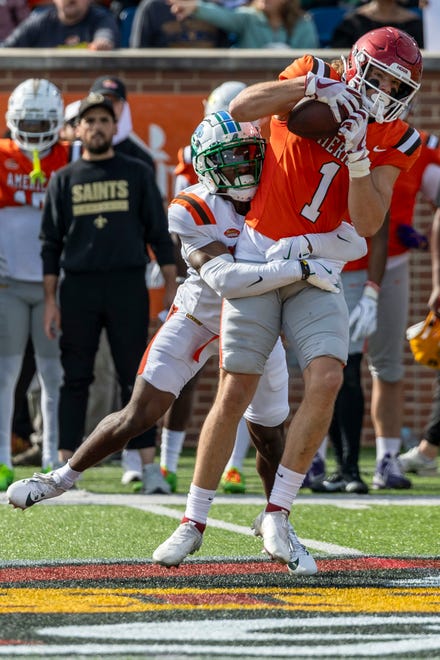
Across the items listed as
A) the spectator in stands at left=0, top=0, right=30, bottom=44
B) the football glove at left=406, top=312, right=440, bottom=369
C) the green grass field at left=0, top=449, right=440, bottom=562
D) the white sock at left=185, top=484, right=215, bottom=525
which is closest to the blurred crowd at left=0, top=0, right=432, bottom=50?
the spectator in stands at left=0, top=0, right=30, bottom=44

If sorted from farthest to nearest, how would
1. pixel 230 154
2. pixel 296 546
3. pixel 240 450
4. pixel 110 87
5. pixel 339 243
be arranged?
pixel 110 87 → pixel 240 450 → pixel 230 154 → pixel 339 243 → pixel 296 546

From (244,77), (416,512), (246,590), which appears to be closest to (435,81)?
(244,77)

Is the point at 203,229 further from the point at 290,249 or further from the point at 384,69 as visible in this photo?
the point at 384,69

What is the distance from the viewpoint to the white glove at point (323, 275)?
443 centimetres

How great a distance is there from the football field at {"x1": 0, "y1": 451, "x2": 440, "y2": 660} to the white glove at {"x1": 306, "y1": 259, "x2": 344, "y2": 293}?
923mm

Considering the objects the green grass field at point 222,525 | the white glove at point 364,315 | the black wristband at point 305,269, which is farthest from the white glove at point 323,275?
the white glove at point 364,315

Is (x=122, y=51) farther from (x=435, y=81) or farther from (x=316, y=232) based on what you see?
(x=316, y=232)

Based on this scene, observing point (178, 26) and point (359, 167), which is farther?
point (178, 26)

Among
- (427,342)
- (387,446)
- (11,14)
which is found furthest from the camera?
(11,14)

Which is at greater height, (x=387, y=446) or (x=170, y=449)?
(x=170, y=449)

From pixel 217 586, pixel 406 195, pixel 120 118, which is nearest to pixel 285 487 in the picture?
pixel 217 586

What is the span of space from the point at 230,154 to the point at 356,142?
0.55 meters

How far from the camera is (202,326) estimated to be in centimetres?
500

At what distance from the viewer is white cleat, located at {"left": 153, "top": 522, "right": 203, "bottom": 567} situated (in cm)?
432
